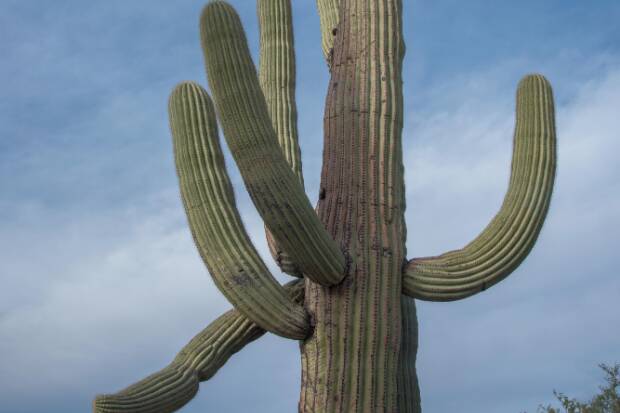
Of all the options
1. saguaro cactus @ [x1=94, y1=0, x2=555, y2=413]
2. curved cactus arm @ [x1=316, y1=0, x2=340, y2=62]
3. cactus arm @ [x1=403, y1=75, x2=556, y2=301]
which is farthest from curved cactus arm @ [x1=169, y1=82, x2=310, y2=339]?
curved cactus arm @ [x1=316, y1=0, x2=340, y2=62]

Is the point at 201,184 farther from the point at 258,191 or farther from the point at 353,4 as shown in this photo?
the point at 353,4

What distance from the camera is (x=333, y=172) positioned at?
6.05 metres

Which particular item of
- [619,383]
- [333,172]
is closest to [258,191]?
[333,172]

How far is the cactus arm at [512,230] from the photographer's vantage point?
582 centimetres

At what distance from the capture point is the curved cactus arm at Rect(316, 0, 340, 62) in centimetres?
708

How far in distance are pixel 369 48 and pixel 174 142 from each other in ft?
4.98

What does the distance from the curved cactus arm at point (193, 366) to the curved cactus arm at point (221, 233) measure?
0.44 meters

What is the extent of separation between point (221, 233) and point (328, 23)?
2.36 meters

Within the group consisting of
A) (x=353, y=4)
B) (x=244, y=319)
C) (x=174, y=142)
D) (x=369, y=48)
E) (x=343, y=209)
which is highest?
(x=353, y=4)

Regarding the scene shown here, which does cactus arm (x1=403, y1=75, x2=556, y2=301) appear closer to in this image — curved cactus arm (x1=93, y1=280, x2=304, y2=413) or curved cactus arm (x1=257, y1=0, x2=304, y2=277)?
curved cactus arm (x1=93, y1=280, x2=304, y2=413)

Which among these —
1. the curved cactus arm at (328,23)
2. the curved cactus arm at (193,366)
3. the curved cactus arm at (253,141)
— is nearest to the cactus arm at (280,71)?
the curved cactus arm at (328,23)

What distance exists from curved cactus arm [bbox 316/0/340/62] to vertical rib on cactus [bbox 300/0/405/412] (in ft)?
1.20

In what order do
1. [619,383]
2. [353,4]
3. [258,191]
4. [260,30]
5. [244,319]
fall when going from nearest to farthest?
[258,191] → [244,319] → [353,4] → [260,30] → [619,383]

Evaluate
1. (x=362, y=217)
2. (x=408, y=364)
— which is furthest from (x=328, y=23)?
(x=408, y=364)
